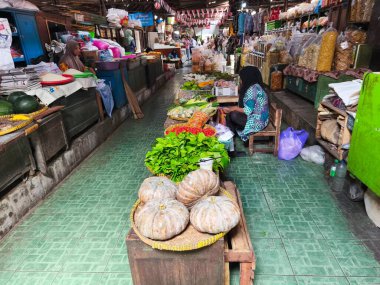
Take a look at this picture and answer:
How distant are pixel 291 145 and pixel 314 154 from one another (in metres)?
0.39

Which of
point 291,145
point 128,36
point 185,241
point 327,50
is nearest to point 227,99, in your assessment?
point 291,145

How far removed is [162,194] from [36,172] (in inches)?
102

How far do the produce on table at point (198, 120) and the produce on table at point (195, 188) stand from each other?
4.94 feet

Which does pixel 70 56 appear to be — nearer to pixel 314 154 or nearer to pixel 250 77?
pixel 250 77

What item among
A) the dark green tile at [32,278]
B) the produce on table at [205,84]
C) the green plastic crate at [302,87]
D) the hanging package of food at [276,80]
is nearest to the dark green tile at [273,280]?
the dark green tile at [32,278]

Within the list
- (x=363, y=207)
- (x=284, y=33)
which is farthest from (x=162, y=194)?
(x=284, y=33)

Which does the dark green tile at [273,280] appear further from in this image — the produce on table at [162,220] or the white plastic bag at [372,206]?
the white plastic bag at [372,206]

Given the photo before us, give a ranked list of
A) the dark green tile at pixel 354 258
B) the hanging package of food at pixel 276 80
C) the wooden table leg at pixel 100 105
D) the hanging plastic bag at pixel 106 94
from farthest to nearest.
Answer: the hanging package of food at pixel 276 80 → the hanging plastic bag at pixel 106 94 → the wooden table leg at pixel 100 105 → the dark green tile at pixel 354 258

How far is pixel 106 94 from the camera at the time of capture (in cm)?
628

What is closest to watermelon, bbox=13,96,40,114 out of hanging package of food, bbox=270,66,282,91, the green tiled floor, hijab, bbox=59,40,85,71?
the green tiled floor

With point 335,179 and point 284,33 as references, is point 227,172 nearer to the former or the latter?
point 335,179

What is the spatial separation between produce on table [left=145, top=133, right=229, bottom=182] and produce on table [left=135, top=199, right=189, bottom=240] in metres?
0.66

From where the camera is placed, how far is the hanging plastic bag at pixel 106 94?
6.11m

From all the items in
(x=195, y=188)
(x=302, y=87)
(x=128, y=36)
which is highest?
(x=128, y=36)
